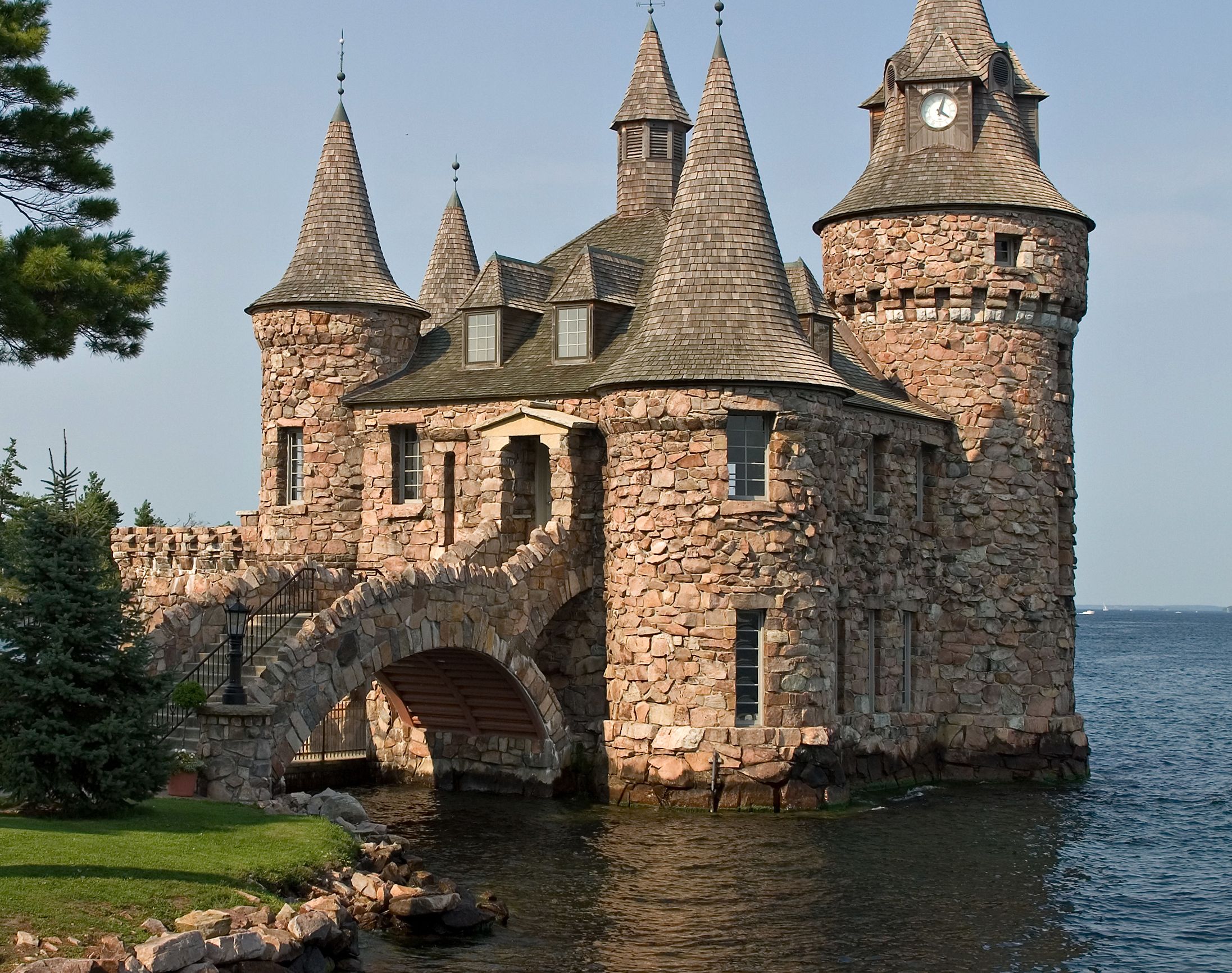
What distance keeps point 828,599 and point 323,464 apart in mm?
10960

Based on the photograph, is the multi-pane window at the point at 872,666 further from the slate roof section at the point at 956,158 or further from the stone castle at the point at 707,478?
the slate roof section at the point at 956,158

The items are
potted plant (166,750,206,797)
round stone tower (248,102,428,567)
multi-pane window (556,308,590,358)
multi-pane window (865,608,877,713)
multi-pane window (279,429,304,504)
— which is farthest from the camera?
multi-pane window (279,429,304,504)

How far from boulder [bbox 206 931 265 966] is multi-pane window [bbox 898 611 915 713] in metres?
19.4

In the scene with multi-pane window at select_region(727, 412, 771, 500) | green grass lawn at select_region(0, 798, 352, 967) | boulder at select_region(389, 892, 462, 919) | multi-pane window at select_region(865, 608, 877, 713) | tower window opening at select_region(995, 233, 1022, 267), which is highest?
tower window opening at select_region(995, 233, 1022, 267)

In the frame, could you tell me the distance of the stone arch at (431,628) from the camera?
2681 cm

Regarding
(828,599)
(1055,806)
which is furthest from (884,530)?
(1055,806)

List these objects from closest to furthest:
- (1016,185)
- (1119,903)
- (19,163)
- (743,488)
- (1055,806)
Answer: (19,163)
(1119,903)
(743,488)
(1055,806)
(1016,185)

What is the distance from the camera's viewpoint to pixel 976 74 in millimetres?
36844

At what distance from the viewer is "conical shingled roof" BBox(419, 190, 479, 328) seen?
1660 inches

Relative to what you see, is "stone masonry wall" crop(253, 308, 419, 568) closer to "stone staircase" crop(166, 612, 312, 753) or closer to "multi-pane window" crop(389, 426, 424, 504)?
"multi-pane window" crop(389, 426, 424, 504)

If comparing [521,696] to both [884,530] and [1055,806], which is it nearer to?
[884,530]

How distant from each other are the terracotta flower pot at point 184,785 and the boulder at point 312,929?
5.95 m

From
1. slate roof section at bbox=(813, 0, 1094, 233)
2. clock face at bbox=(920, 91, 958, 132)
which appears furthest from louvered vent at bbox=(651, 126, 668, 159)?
clock face at bbox=(920, 91, 958, 132)

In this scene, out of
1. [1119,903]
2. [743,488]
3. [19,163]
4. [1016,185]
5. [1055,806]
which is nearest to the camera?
[19,163]
